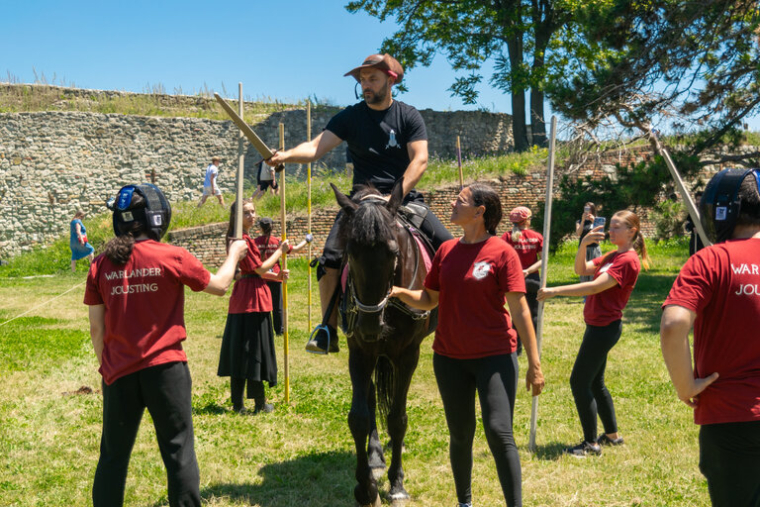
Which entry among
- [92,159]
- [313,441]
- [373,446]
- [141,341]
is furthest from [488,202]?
[92,159]

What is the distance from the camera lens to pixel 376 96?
564 centimetres

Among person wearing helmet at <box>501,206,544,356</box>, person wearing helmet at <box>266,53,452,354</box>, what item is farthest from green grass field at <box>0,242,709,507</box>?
person wearing helmet at <box>266,53,452,354</box>

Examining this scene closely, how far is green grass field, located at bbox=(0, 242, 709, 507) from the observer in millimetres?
5246

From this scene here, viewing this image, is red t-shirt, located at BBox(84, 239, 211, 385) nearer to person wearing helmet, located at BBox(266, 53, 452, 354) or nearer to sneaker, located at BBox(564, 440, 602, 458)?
person wearing helmet, located at BBox(266, 53, 452, 354)

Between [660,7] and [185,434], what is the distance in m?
13.5

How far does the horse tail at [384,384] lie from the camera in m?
5.60

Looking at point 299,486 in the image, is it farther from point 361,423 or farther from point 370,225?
point 370,225

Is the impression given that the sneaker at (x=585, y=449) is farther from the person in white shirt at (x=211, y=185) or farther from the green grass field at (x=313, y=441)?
the person in white shirt at (x=211, y=185)

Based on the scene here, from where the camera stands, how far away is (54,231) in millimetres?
26000

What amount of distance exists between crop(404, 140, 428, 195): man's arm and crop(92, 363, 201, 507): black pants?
2.23m

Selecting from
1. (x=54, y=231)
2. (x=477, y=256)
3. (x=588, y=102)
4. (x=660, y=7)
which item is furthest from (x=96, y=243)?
(x=477, y=256)

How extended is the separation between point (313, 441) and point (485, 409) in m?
2.84

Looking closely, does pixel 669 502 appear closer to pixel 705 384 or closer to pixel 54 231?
pixel 705 384

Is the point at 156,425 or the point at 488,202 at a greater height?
the point at 488,202
